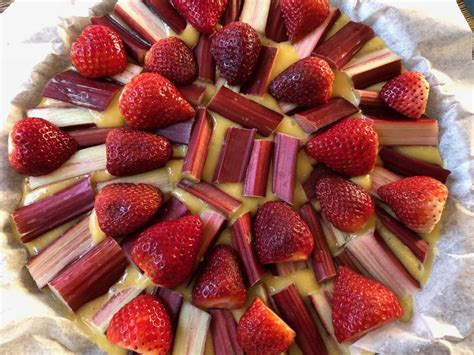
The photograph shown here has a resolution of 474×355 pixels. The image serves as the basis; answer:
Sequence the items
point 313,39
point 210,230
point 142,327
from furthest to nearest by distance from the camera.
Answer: point 313,39, point 210,230, point 142,327

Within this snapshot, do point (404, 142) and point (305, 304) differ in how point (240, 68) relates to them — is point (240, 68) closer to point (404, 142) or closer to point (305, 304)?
point (404, 142)

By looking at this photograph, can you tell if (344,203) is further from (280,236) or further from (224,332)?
(224,332)

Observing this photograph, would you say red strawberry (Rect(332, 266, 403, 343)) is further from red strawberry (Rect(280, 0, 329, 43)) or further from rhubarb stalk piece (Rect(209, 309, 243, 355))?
red strawberry (Rect(280, 0, 329, 43))

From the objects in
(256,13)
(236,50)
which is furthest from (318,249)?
(256,13)

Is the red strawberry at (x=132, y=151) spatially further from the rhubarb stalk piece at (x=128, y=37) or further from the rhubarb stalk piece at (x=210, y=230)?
the rhubarb stalk piece at (x=128, y=37)

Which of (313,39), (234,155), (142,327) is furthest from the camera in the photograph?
(313,39)

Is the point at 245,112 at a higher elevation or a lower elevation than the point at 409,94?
lower

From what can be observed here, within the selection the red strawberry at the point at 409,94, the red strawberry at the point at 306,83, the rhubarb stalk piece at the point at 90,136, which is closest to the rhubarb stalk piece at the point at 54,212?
the rhubarb stalk piece at the point at 90,136
